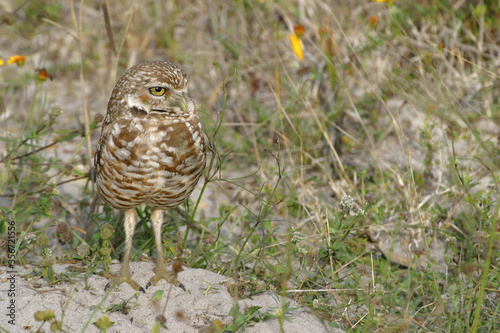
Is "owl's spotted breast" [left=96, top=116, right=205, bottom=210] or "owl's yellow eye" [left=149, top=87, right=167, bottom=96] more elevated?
"owl's yellow eye" [left=149, top=87, right=167, bottom=96]

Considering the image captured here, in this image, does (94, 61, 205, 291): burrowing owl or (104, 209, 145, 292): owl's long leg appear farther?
(104, 209, 145, 292): owl's long leg

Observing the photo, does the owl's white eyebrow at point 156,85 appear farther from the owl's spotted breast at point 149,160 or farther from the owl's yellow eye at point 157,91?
the owl's spotted breast at point 149,160

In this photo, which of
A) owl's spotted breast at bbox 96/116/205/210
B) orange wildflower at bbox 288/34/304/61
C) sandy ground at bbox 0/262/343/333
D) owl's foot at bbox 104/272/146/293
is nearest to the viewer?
sandy ground at bbox 0/262/343/333

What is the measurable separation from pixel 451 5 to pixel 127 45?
3.43m

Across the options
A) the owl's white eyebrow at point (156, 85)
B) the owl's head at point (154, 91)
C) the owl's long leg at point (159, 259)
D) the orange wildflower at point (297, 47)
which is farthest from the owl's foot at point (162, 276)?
the orange wildflower at point (297, 47)

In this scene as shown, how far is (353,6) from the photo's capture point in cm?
584

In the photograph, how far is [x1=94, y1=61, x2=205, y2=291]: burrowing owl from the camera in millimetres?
2803

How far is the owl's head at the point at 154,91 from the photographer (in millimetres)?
2854

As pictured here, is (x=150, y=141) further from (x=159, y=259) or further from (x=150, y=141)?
(x=159, y=259)

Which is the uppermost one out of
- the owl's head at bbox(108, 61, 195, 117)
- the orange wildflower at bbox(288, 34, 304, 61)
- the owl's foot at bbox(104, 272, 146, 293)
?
the owl's head at bbox(108, 61, 195, 117)

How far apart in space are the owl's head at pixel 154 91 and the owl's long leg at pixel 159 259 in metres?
0.67

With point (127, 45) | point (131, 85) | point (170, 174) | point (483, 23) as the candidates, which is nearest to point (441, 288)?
point (170, 174)

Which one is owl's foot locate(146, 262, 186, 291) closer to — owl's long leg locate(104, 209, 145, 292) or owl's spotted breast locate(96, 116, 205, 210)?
owl's long leg locate(104, 209, 145, 292)

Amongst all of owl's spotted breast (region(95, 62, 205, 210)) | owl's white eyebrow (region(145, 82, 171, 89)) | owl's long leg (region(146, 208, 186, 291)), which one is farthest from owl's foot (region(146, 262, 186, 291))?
owl's white eyebrow (region(145, 82, 171, 89))
